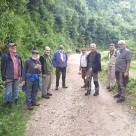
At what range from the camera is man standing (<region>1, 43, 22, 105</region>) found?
12.1 metres

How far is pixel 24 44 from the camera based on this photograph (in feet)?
74.2

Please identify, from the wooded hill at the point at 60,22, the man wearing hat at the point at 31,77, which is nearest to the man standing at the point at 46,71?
the man wearing hat at the point at 31,77

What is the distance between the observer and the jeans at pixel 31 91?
12750mm

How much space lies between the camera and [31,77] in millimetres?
12805

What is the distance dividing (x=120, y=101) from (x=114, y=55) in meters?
3.03

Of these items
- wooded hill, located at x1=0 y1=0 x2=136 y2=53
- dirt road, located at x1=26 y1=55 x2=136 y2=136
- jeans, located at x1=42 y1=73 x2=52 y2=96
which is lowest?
dirt road, located at x1=26 y1=55 x2=136 y2=136

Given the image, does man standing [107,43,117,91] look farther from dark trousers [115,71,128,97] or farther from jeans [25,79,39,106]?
jeans [25,79,39,106]

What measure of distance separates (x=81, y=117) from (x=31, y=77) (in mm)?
2216

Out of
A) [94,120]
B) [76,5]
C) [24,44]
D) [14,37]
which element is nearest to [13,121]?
[94,120]

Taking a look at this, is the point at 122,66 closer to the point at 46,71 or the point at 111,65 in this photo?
the point at 111,65

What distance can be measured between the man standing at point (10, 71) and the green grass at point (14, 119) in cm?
39

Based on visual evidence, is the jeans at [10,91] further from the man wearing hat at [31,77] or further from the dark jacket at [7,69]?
the man wearing hat at [31,77]

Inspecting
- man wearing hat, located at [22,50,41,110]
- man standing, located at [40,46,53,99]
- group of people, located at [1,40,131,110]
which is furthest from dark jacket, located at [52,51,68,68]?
man wearing hat, located at [22,50,41,110]

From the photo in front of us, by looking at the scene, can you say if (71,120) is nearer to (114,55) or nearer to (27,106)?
(27,106)
